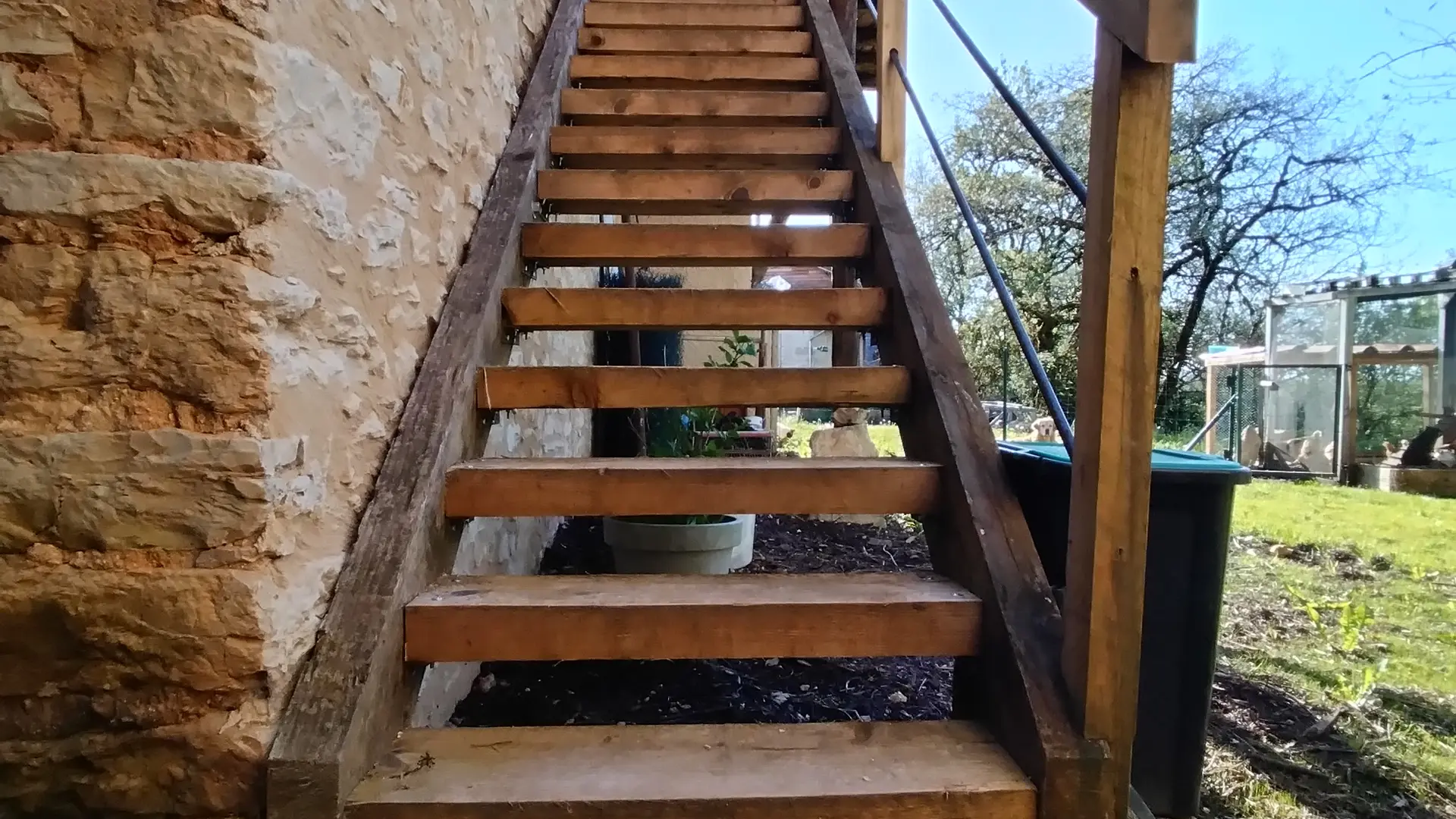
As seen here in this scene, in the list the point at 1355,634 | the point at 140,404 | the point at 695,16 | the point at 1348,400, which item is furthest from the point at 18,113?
the point at 1348,400

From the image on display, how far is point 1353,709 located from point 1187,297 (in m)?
7.23

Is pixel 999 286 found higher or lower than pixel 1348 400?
higher

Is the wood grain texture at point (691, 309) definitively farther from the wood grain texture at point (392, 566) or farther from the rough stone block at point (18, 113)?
the rough stone block at point (18, 113)

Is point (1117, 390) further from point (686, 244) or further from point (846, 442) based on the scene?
point (846, 442)

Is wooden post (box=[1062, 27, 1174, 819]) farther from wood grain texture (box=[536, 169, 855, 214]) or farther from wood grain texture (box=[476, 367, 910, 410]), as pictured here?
wood grain texture (box=[536, 169, 855, 214])

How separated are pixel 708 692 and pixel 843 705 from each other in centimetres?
32

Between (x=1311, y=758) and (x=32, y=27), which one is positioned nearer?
(x=32, y=27)

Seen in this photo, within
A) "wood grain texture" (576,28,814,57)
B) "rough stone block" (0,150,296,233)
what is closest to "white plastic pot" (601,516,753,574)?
"rough stone block" (0,150,296,233)

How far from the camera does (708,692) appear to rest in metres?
1.84

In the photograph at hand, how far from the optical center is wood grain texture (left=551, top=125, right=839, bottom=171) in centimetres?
246

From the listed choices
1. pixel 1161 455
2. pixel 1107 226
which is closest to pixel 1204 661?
pixel 1161 455

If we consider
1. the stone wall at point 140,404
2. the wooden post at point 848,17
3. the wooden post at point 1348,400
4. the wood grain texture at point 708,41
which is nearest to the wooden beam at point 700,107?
the wood grain texture at point 708,41

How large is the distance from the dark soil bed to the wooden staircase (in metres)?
0.49

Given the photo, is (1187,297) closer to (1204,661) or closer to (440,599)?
(1204,661)
